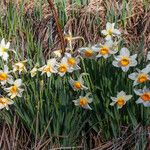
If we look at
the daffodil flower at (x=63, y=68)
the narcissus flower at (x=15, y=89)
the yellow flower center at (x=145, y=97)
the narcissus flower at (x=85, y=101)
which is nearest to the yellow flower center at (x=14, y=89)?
the narcissus flower at (x=15, y=89)

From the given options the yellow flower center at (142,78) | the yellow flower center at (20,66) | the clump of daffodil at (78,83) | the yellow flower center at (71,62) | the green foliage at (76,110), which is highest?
the yellow flower center at (71,62)

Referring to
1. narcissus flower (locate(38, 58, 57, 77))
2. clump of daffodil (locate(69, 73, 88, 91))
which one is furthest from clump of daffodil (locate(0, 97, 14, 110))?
clump of daffodil (locate(69, 73, 88, 91))

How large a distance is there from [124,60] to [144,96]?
0.74 feet

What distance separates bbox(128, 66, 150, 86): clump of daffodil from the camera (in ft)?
7.90

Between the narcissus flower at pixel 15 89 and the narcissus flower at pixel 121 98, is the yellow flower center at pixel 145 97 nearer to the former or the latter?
the narcissus flower at pixel 121 98

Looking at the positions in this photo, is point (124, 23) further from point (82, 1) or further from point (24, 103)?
point (24, 103)

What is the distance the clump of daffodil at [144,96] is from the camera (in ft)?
7.84

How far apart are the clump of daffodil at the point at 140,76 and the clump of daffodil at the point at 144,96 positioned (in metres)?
0.04

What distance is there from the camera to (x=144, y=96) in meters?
2.39

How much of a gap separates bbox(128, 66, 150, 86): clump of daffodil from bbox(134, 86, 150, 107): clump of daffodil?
0.14 ft

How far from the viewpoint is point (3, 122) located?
275 centimetres

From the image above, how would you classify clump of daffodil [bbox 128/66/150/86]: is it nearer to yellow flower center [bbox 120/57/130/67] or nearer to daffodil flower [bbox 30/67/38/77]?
yellow flower center [bbox 120/57/130/67]

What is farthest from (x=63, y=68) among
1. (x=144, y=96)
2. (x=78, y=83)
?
(x=144, y=96)

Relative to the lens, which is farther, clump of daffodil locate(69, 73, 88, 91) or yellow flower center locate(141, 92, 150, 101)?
clump of daffodil locate(69, 73, 88, 91)
